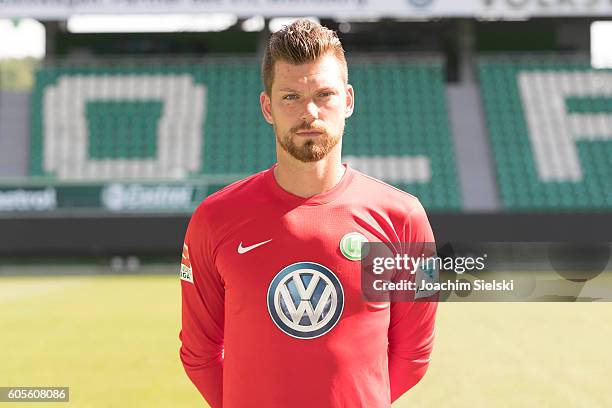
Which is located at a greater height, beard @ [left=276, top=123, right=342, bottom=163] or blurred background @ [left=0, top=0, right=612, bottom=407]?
blurred background @ [left=0, top=0, right=612, bottom=407]

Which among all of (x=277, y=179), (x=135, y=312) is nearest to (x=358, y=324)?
(x=277, y=179)

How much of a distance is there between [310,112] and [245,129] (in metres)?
21.2

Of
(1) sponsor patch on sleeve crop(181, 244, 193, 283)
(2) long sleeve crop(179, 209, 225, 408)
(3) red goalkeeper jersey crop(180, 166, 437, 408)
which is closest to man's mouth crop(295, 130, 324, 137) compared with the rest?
(3) red goalkeeper jersey crop(180, 166, 437, 408)

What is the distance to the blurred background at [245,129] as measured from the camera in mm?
19188

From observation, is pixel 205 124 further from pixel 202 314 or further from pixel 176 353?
pixel 202 314

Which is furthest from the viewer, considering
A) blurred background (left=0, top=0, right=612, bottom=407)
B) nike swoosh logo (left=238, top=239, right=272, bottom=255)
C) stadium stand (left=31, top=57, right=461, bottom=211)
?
stadium stand (left=31, top=57, right=461, bottom=211)

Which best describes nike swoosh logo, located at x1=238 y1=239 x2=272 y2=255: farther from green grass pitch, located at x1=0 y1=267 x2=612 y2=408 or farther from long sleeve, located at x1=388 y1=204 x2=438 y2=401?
green grass pitch, located at x1=0 y1=267 x2=612 y2=408

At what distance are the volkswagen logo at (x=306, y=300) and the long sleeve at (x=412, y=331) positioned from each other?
0.30 m

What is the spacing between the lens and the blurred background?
63.0 ft

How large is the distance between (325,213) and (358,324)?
38 centimetres

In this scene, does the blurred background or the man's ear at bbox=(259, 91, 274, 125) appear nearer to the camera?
the man's ear at bbox=(259, 91, 274, 125)

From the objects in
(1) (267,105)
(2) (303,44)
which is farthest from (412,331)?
(2) (303,44)

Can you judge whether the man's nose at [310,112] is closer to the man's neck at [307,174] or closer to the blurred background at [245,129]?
the man's neck at [307,174]

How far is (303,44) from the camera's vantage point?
2.28m
